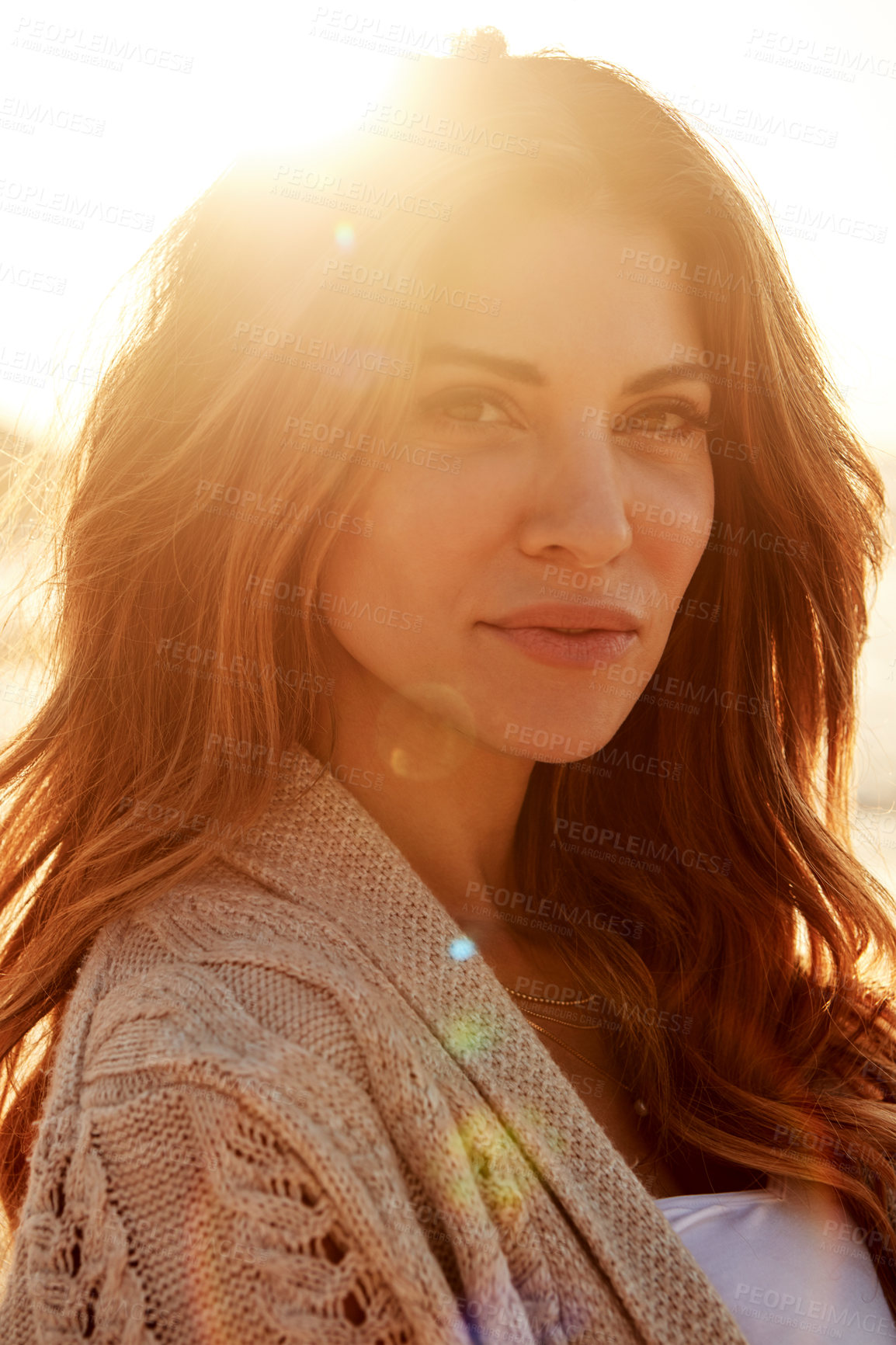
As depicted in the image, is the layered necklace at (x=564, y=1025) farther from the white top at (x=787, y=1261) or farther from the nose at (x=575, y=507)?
the nose at (x=575, y=507)

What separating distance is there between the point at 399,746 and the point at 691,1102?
2.56 feet

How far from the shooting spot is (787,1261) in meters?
1.46

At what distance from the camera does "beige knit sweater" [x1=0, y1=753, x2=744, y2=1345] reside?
98cm

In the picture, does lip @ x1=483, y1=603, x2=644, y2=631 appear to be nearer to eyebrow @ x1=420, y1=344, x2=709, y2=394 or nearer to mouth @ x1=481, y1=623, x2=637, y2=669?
Result: mouth @ x1=481, y1=623, x2=637, y2=669

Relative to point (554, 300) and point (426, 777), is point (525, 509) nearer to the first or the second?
point (554, 300)

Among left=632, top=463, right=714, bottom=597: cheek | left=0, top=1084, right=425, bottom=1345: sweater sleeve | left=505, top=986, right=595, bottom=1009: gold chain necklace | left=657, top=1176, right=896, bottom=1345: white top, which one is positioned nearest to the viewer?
left=0, top=1084, right=425, bottom=1345: sweater sleeve

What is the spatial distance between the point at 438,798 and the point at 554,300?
84 cm

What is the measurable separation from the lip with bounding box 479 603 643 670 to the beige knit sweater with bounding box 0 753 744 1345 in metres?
0.41

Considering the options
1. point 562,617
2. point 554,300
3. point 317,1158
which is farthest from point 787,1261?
point 554,300

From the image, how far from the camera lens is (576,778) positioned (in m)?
2.24

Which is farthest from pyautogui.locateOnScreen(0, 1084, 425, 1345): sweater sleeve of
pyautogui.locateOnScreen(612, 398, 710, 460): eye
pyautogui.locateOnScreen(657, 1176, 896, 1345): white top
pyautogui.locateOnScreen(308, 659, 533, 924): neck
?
pyautogui.locateOnScreen(612, 398, 710, 460): eye

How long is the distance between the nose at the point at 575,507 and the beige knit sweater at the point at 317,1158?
0.53 metres

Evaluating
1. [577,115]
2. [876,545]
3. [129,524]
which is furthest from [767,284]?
[129,524]

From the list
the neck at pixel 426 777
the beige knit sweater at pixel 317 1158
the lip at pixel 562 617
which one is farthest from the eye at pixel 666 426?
the beige knit sweater at pixel 317 1158
